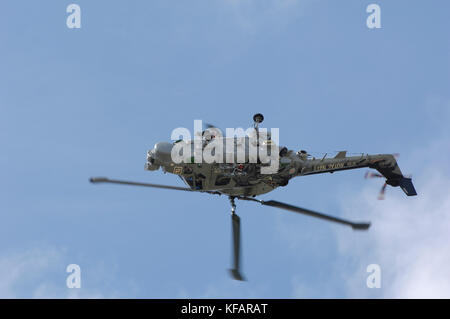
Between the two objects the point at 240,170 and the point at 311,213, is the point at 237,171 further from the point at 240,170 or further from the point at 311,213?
the point at 311,213

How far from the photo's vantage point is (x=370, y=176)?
148ft

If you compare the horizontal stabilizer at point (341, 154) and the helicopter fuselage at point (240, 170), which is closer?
the helicopter fuselage at point (240, 170)

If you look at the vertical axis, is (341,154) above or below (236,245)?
above

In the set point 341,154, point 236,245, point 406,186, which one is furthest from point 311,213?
point 406,186

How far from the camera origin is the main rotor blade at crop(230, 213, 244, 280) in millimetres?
32472

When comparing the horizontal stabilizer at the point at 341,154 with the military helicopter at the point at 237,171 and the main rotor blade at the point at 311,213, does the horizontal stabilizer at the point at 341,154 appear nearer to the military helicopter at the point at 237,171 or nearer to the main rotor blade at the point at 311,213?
the military helicopter at the point at 237,171

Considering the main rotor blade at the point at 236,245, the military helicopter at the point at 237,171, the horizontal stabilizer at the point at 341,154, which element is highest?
the horizontal stabilizer at the point at 341,154

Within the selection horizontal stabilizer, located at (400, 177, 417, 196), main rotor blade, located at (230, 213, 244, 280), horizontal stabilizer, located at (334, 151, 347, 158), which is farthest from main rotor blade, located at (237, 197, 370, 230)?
horizontal stabilizer, located at (400, 177, 417, 196)

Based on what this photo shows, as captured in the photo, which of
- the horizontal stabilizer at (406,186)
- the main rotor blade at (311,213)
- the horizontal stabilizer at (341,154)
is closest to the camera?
the main rotor blade at (311,213)

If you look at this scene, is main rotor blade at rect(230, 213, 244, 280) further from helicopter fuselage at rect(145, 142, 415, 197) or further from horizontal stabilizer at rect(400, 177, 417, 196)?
horizontal stabilizer at rect(400, 177, 417, 196)

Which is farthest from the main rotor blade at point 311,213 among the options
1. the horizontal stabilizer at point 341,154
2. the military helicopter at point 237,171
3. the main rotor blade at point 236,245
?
the horizontal stabilizer at point 341,154

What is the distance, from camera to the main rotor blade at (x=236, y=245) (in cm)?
3247

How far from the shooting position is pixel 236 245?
34219 mm
